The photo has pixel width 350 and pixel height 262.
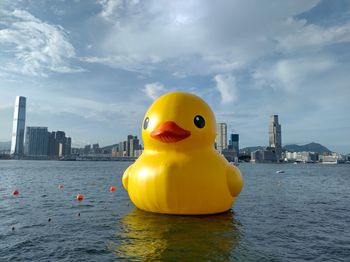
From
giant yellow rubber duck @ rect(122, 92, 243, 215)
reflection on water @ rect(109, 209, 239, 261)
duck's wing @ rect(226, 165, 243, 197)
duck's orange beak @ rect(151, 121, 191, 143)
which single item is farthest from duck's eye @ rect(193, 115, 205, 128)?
reflection on water @ rect(109, 209, 239, 261)

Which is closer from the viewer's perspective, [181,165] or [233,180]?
[181,165]

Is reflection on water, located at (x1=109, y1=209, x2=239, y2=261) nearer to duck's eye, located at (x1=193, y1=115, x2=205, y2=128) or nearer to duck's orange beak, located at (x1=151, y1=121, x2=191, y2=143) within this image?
duck's orange beak, located at (x1=151, y1=121, x2=191, y2=143)

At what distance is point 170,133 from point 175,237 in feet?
14.0

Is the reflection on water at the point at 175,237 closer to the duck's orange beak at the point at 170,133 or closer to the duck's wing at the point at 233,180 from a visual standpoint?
the duck's wing at the point at 233,180

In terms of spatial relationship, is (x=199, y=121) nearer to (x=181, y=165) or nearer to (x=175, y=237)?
(x=181, y=165)

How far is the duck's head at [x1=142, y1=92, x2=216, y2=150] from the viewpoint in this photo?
13.6m

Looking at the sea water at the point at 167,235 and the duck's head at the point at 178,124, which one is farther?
the duck's head at the point at 178,124

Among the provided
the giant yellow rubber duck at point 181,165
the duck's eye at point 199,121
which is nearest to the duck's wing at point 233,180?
the giant yellow rubber duck at point 181,165

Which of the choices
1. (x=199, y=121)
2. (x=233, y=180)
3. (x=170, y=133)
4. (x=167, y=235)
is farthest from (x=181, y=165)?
(x=167, y=235)

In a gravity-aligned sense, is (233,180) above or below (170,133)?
below

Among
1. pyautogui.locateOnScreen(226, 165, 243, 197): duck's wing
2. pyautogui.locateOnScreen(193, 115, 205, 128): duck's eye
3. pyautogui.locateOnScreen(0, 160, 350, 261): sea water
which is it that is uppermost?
pyautogui.locateOnScreen(193, 115, 205, 128): duck's eye

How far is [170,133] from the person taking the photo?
43.7 feet

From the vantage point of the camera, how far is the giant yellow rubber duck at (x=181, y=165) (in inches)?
516

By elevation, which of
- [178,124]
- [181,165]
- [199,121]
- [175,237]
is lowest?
[175,237]
